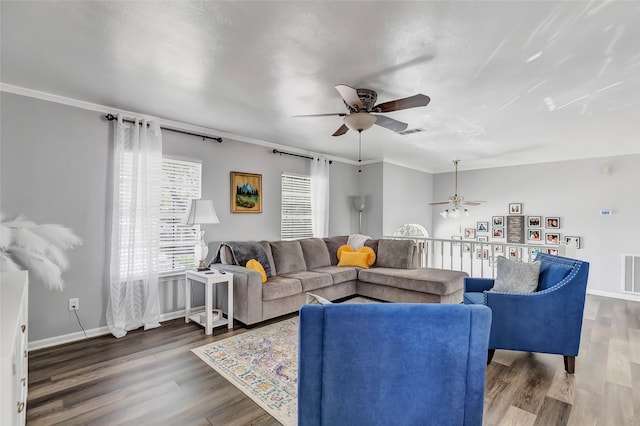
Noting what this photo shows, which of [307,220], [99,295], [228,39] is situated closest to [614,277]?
[307,220]

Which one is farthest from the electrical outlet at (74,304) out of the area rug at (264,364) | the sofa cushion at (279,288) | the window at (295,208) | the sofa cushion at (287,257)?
the window at (295,208)

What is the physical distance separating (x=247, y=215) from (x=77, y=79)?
2542mm

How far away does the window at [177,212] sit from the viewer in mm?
3850

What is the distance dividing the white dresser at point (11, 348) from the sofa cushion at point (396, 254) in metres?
4.20

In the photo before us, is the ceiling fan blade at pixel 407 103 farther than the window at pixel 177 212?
No

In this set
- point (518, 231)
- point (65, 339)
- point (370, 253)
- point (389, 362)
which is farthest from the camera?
point (518, 231)

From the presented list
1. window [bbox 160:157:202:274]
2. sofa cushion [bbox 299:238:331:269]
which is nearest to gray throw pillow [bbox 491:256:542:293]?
sofa cushion [bbox 299:238:331:269]

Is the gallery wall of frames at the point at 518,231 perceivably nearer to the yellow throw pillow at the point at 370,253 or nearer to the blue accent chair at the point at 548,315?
the yellow throw pillow at the point at 370,253

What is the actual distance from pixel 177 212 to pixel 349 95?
274cm

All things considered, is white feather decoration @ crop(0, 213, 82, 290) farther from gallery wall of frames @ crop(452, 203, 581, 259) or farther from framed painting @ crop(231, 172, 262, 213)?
gallery wall of frames @ crop(452, 203, 581, 259)

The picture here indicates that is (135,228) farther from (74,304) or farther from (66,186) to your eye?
(74,304)

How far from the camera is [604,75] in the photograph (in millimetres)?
2498

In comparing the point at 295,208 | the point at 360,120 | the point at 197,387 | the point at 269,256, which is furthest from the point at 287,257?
the point at 360,120

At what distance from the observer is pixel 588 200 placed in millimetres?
5578
